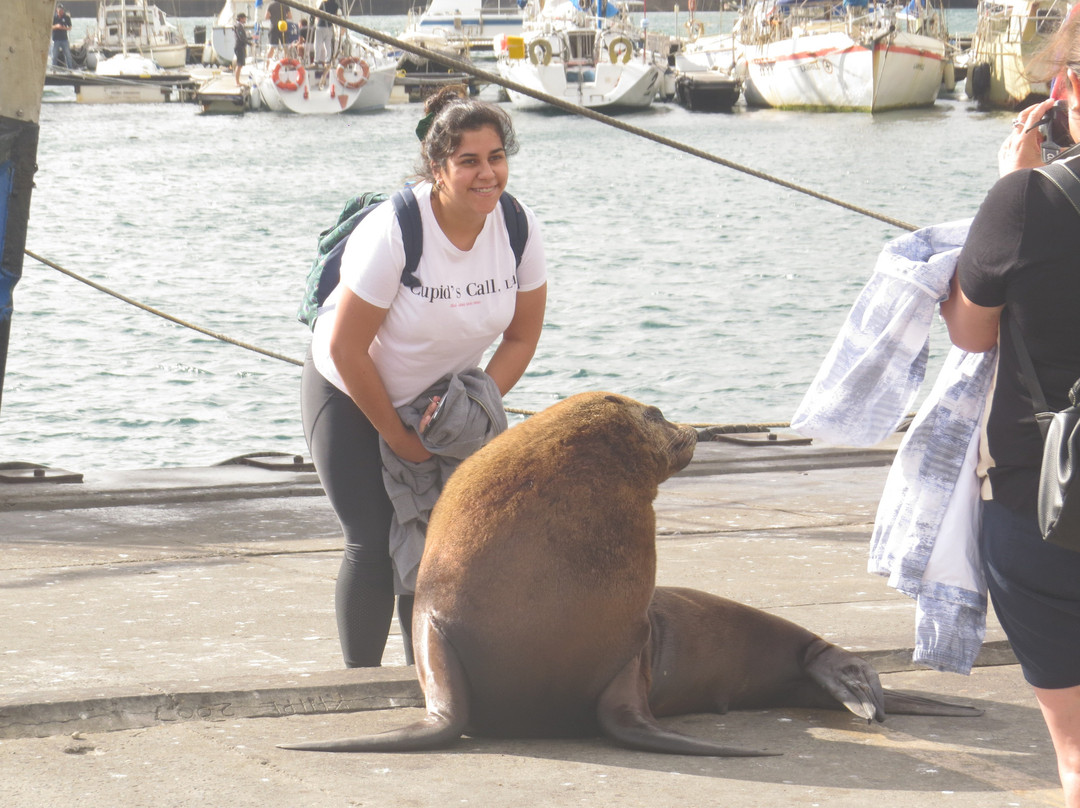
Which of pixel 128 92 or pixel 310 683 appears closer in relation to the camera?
pixel 310 683

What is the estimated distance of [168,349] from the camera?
60.2 feet

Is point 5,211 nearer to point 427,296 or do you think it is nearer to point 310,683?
point 427,296

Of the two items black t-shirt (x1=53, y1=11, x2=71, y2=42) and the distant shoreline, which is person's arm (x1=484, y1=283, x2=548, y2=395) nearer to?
black t-shirt (x1=53, y1=11, x2=71, y2=42)

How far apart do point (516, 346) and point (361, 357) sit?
1.69 ft

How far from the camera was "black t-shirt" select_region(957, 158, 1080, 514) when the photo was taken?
2295mm

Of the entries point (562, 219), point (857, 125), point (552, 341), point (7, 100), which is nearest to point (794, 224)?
point (562, 219)

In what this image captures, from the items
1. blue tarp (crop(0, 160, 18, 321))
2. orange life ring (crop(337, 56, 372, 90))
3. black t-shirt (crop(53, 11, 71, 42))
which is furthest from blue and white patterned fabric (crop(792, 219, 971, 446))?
black t-shirt (crop(53, 11, 71, 42))

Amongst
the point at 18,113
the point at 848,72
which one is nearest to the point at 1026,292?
the point at 18,113

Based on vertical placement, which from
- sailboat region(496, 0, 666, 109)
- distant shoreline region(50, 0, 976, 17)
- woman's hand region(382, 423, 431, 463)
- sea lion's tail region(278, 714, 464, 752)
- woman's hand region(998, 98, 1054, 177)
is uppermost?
distant shoreline region(50, 0, 976, 17)

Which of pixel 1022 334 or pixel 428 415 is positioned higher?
pixel 1022 334

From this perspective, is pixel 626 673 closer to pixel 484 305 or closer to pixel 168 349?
pixel 484 305

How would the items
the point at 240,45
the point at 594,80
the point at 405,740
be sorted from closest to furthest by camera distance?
the point at 405,740
the point at 594,80
the point at 240,45

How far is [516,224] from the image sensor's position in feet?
12.2

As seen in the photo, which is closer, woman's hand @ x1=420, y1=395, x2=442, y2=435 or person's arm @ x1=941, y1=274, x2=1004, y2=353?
person's arm @ x1=941, y1=274, x2=1004, y2=353
